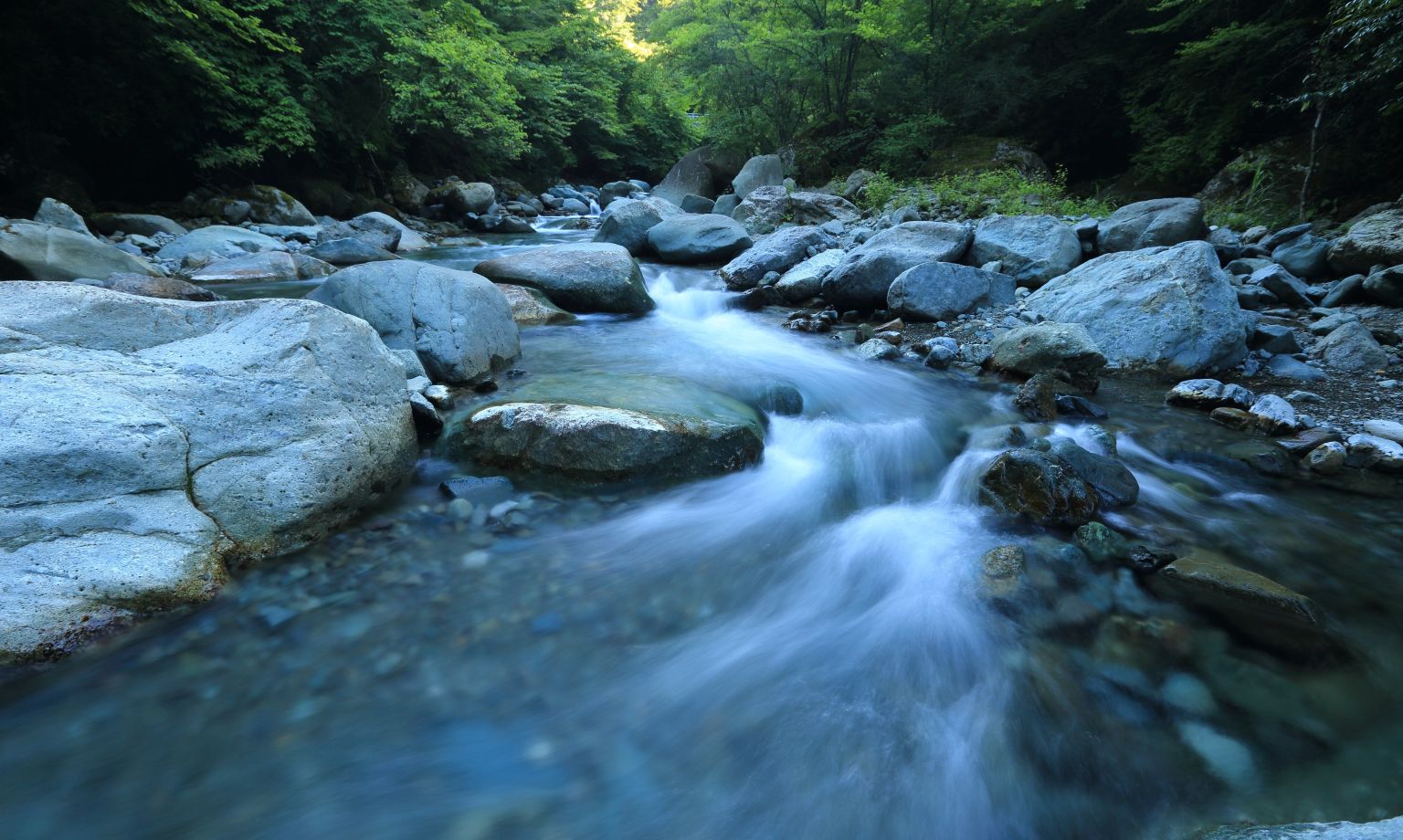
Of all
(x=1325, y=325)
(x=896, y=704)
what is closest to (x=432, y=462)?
(x=896, y=704)

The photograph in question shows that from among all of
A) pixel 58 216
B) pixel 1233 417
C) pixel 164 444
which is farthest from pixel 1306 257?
pixel 58 216

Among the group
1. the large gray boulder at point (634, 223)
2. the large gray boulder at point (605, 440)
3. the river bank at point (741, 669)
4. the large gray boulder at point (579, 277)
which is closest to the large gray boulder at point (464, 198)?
the large gray boulder at point (634, 223)

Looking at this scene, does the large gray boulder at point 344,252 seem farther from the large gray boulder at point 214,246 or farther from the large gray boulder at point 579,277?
the large gray boulder at point 579,277

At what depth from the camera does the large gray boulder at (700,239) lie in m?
10.6

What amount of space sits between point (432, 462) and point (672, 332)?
385cm

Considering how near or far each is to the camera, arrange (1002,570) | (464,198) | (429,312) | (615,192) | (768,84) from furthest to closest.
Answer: (615,192) → (768,84) → (464,198) → (429,312) → (1002,570)

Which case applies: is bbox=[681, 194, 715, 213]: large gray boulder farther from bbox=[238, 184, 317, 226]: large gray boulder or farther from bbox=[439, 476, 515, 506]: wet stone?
bbox=[439, 476, 515, 506]: wet stone

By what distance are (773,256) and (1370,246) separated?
6682 mm

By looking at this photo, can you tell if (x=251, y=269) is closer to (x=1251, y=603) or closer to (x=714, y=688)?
(x=714, y=688)

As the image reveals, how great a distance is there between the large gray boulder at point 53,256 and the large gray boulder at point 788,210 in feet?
33.4

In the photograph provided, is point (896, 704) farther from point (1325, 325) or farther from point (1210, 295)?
point (1325, 325)

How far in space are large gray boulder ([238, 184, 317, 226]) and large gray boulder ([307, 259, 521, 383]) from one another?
1065 centimetres

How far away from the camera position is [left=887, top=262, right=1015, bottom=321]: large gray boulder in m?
6.98

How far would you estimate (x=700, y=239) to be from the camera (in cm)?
1066
